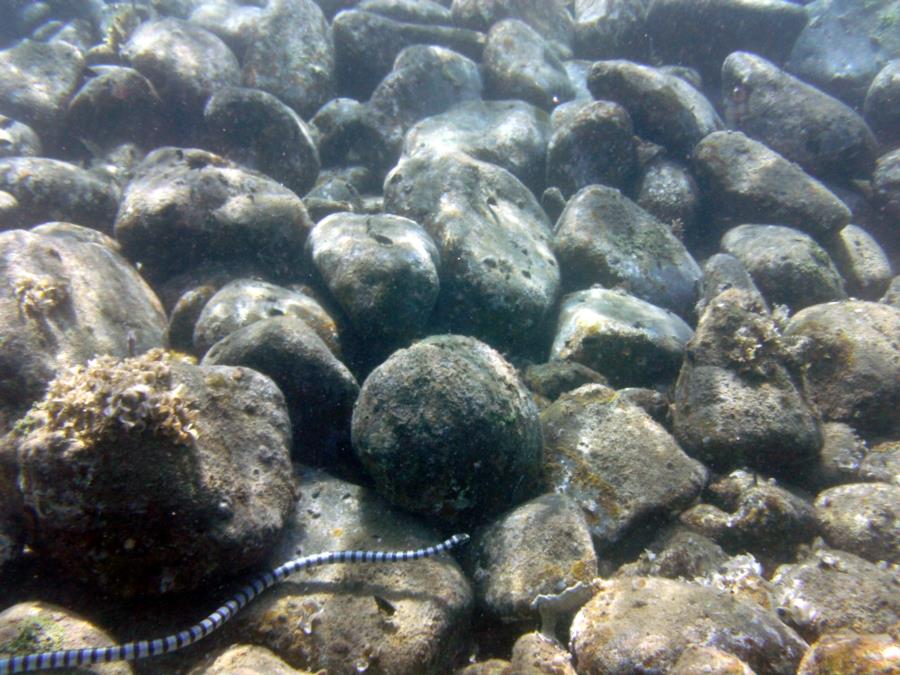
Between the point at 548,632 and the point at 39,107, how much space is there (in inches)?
475

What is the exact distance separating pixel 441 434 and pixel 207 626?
202 cm

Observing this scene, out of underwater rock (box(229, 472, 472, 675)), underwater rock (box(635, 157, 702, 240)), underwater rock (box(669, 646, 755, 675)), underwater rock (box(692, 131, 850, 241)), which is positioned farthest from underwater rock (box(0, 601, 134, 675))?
underwater rock (box(692, 131, 850, 241))

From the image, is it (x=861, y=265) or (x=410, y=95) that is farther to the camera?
(x=410, y=95)

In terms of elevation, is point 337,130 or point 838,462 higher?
point 337,130

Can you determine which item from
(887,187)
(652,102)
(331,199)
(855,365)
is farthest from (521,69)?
(855,365)

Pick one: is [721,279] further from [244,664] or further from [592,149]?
[244,664]

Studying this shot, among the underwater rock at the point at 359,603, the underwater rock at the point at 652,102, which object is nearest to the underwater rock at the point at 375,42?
the underwater rock at the point at 652,102

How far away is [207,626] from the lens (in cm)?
319

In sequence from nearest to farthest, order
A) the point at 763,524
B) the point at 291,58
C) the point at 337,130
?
the point at 763,524 < the point at 337,130 < the point at 291,58

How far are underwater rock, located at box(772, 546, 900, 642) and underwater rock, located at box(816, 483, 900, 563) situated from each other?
0.47 meters

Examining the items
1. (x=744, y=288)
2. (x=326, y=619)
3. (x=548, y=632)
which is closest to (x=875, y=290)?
(x=744, y=288)

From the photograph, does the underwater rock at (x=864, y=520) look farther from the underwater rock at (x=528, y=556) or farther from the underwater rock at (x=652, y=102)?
the underwater rock at (x=652, y=102)

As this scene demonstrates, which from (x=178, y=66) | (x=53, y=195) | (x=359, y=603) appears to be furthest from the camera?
(x=178, y=66)

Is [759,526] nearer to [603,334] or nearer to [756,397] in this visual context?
[756,397]
